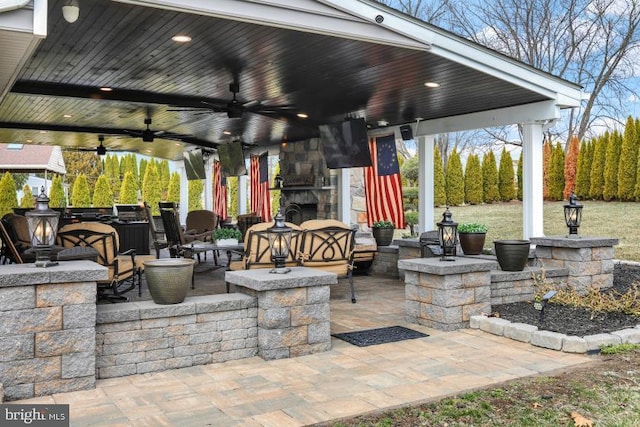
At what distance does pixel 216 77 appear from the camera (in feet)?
20.9

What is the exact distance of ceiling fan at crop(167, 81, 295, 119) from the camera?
693 centimetres

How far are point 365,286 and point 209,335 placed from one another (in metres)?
3.56

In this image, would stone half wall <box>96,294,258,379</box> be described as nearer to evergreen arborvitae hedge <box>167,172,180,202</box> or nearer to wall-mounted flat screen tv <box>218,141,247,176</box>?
wall-mounted flat screen tv <box>218,141,247,176</box>

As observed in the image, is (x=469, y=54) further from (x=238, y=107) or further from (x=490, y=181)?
(x=490, y=181)

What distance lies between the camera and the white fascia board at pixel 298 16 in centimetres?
396

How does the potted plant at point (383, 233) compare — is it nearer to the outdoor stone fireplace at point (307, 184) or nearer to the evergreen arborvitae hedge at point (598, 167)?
the outdoor stone fireplace at point (307, 184)

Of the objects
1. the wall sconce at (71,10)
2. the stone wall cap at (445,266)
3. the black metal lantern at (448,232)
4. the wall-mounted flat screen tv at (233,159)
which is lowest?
the stone wall cap at (445,266)

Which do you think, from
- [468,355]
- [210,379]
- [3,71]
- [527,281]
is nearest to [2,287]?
[210,379]

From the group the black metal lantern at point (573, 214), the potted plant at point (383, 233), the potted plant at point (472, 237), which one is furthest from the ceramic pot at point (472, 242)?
the potted plant at point (383, 233)

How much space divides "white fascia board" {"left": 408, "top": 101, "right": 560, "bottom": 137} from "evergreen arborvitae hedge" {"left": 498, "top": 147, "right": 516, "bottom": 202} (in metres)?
10.2

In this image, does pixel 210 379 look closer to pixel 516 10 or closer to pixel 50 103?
pixel 50 103

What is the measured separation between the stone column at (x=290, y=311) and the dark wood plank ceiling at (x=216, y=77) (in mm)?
2008

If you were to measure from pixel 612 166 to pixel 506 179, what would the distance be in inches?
139

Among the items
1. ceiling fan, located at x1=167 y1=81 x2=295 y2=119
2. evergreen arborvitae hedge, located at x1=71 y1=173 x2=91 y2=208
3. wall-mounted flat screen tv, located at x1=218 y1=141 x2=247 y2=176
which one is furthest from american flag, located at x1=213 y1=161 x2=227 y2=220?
evergreen arborvitae hedge, located at x1=71 y1=173 x2=91 y2=208
